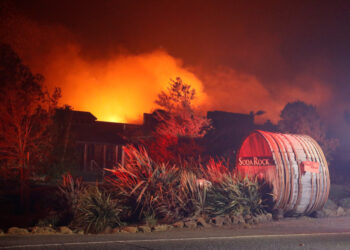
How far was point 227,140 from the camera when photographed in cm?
2612

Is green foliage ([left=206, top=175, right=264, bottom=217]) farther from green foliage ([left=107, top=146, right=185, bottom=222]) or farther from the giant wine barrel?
green foliage ([left=107, top=146, right=185, bottom=222])

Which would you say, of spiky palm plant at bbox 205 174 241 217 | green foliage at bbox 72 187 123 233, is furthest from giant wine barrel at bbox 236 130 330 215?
green foliage at bbox 72 187 123 233

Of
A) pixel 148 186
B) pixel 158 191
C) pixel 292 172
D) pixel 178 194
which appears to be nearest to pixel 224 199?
pixel 178 194

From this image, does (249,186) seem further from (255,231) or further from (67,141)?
(67,141)

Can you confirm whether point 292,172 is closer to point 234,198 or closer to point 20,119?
point 234,198

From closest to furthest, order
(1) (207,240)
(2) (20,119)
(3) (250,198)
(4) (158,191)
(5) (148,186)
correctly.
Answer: (1) (207,240), (4) (158,191), (5) (148,186), (3) (250,198), (2) (20,119)

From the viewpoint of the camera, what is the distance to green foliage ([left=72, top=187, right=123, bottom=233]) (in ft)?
31.8

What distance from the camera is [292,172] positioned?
39.9ft

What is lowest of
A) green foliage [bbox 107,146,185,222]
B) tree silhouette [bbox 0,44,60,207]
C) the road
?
the road

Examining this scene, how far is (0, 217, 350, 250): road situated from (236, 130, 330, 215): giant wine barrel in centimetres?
218

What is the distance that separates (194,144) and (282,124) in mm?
12741

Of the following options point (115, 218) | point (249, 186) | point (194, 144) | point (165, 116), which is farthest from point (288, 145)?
point (165, 116)

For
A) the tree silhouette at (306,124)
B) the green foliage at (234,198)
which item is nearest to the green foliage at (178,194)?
the green foliage at (234,198)

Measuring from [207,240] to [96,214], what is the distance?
3.42 metres
